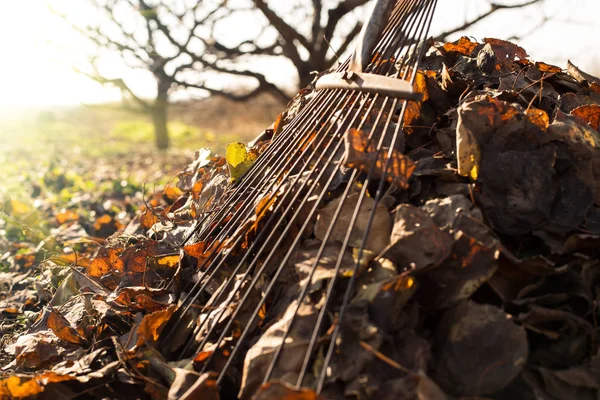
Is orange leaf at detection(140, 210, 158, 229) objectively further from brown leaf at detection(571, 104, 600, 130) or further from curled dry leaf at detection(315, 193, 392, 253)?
brown leaf at detection(571, 104, 600, 130)

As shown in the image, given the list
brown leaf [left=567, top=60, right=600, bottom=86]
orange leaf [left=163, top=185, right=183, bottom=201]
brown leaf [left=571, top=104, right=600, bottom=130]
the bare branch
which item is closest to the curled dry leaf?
brown leaf [left=571, top=104, right=600, bottom=130]

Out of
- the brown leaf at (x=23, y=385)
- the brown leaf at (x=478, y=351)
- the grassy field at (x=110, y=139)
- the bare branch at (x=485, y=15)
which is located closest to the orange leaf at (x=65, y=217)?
the grassy field at (x=110, y=139)

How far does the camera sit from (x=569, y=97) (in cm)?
200

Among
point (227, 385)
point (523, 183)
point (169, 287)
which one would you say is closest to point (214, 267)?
point (169, 287)

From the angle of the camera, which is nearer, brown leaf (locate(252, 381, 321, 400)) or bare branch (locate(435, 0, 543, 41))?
brown leaf (locate(252, 381, 321, 400))

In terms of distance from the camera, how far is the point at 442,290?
1422 millimetres

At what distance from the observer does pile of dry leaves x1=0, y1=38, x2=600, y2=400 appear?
4.17 feet

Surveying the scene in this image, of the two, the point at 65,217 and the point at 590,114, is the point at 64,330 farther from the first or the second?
the point at 65,217

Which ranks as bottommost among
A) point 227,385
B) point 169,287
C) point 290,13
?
point 227,385

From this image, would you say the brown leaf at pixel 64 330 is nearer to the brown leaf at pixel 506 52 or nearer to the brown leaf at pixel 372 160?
the brown leaf at pixel 372 160

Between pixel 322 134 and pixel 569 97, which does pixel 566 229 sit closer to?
pixel 569 97

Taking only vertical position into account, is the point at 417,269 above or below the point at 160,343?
above

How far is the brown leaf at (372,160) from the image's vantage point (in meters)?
1.55

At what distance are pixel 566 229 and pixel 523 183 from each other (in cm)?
19
